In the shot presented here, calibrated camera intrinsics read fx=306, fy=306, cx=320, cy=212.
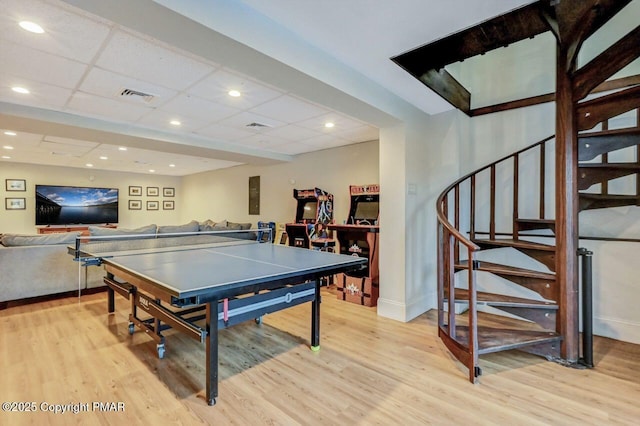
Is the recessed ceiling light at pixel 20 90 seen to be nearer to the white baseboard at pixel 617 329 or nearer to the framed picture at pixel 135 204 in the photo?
the white baseboard at pixel 617 329

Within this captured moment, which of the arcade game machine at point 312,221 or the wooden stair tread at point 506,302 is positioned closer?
the wooden stair tread at point 506,302

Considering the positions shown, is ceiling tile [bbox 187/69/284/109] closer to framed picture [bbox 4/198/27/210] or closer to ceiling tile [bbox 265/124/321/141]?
ceiling tile [bbox 265/124/321/141]

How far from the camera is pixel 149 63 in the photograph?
2.65 metres

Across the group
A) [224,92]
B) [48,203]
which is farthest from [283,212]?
[48,203]

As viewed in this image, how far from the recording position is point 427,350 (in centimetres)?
278

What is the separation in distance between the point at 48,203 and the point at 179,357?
8.86m

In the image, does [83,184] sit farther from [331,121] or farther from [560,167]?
[560,167]

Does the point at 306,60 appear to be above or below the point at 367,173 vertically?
above

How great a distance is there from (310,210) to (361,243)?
5.47 feet

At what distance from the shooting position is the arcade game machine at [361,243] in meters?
4.16

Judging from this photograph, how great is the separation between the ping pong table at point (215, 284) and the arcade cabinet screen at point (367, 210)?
1.99 m

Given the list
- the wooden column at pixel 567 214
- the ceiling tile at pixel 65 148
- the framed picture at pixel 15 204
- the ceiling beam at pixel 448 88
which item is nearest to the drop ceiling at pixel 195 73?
the ceiling beam at pixel 448 88

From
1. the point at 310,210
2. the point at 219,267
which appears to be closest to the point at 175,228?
the point at 310,210

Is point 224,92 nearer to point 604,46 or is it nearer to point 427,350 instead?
point 427,350
